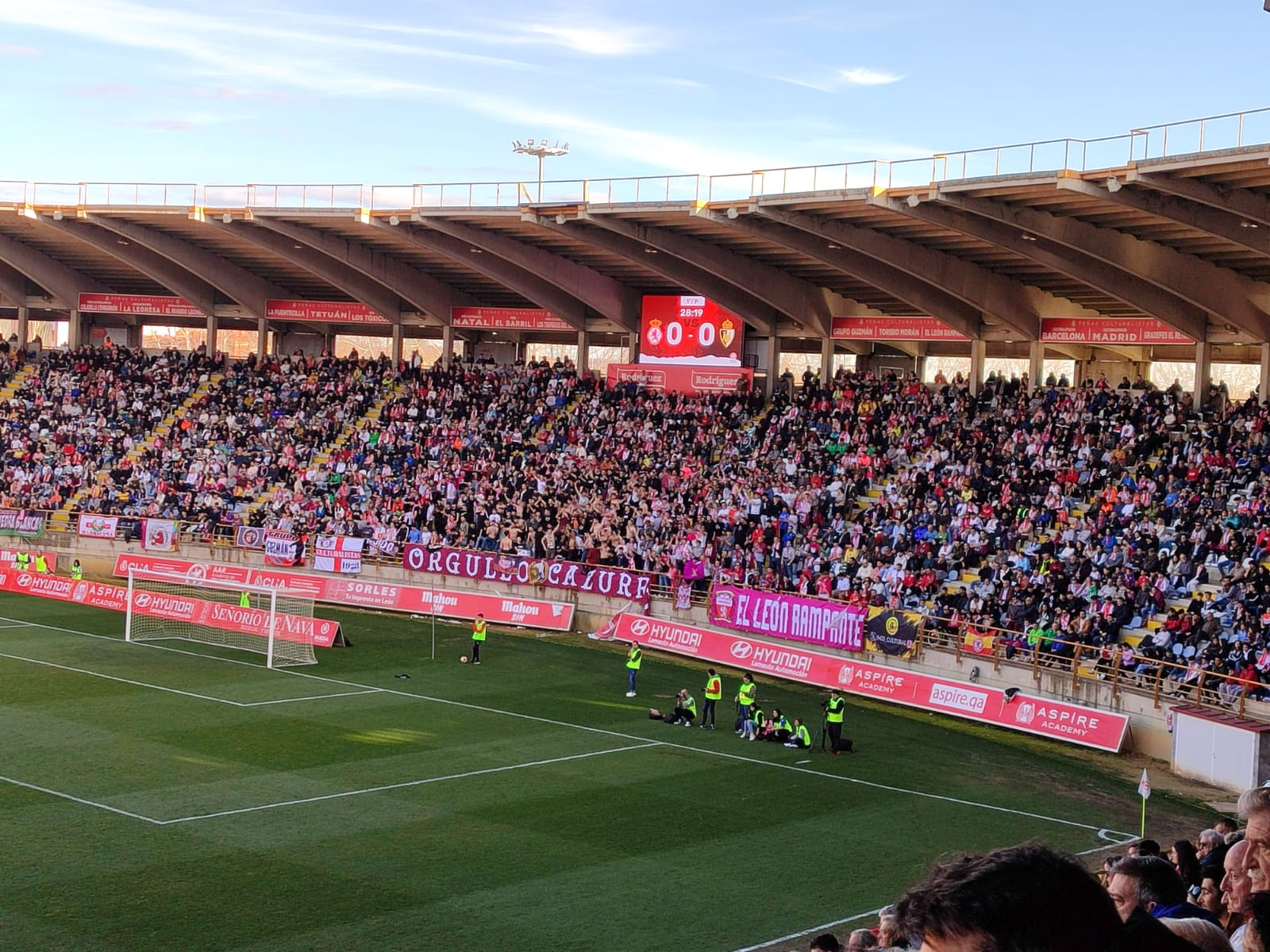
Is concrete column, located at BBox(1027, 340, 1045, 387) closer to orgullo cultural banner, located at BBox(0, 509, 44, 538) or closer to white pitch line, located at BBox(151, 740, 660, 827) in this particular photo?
white pitch line, located at BBox(151, 740, 660, 827)

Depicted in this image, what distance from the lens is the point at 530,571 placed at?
41406 mm

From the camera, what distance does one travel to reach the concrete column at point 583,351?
182 ft

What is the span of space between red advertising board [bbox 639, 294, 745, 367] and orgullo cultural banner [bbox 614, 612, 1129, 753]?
49.2 feet

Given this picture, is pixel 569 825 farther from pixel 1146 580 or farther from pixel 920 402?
pixel 920 402

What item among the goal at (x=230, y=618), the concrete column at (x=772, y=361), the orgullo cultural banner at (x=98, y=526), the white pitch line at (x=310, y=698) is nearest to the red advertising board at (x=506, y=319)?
the concrete column at (x=772, y=361)

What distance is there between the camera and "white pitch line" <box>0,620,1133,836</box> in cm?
2358

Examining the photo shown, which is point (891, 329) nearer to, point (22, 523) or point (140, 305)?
point (22, 523)

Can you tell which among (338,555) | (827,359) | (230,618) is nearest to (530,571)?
(338,555)

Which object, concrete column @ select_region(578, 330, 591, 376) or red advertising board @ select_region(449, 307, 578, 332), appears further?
concrete column @ select_region(578, 330, 591, 376)

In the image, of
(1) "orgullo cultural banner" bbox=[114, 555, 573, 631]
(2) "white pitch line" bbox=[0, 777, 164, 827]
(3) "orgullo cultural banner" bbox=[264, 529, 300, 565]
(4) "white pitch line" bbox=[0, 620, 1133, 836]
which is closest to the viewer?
(2) "white pitch line" bbox=[0, 777, 164, 827]

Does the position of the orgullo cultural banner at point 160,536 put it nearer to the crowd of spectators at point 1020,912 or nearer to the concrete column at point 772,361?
the concrete column at point 772,361

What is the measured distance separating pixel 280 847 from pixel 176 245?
1650 inches

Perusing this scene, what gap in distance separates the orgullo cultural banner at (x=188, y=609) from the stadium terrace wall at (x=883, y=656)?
4020mm

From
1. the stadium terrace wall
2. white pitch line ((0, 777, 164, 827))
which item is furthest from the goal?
white pitch line ((0, 777, 164, 827))
